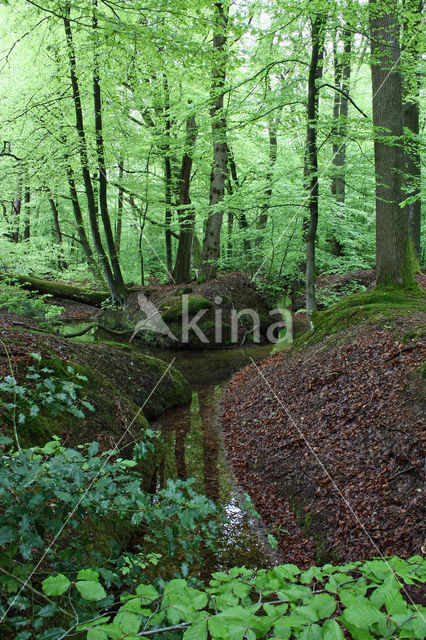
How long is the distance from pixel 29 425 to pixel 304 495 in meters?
2.75

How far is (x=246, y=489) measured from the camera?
14.8 ft

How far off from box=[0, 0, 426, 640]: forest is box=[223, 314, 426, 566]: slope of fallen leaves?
2 centimetres

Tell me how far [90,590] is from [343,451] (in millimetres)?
3237

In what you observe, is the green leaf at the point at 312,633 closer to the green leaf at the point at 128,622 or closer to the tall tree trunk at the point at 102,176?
the green leaf at the point at 128,622

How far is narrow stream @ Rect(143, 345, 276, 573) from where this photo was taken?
3555 mm

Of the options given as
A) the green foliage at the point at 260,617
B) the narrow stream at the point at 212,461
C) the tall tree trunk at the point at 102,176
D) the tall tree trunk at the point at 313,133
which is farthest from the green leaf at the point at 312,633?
the tall tree trunk at the point at 102,176

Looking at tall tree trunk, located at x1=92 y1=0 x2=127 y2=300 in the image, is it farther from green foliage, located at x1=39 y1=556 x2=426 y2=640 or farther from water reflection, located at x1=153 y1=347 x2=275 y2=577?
green foliage, located at x1=39 y1=556 x2=426 y2=640

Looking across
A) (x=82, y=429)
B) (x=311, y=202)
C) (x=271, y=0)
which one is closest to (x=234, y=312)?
(x=311, y=202)

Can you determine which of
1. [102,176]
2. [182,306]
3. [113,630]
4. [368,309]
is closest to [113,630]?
[113,630]

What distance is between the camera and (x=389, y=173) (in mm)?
6555

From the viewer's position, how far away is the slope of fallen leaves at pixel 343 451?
311cm

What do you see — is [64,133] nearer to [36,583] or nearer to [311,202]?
[311,202]

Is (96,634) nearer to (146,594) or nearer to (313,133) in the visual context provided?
(146,594)

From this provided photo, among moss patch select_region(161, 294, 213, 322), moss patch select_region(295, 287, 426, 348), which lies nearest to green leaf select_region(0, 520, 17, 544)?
moss patch select_region(295, 287, 426, 348)
